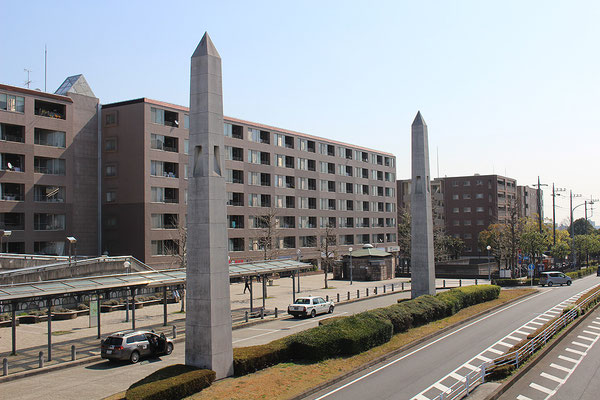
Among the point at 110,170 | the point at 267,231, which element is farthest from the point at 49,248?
the point at 267,231

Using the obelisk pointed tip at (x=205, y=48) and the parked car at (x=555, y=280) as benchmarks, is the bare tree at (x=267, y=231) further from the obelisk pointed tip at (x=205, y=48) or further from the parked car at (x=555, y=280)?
the obelisk pointed tip at (x=205, y=48)

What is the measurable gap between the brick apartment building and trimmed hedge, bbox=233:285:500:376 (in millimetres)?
92982

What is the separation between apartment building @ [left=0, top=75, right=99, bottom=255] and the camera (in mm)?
52781

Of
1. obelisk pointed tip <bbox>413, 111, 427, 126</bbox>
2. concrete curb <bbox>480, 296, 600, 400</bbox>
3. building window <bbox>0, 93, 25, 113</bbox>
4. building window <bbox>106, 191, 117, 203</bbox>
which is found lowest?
concrete curb <bbox>480, 296, 600, 400</bbox>

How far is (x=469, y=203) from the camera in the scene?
124 meters

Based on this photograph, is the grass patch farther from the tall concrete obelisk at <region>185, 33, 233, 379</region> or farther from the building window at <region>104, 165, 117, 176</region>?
the building window at <region>104, 165, 117, 176</region>

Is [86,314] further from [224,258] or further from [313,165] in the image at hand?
[313,165]

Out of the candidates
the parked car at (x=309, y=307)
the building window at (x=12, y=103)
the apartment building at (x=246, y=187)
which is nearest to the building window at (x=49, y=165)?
the apartment building at (x=246, y=187)

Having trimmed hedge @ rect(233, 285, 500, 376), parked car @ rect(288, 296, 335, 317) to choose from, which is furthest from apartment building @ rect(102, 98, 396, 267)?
trimmed hedge @ rect(233, 285, 500, 376)

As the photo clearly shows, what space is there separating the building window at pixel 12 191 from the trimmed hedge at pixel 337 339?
41855mm

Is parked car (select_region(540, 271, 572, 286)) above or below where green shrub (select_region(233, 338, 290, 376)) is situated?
below

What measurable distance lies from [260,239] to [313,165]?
21209 mm

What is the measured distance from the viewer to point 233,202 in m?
71.7

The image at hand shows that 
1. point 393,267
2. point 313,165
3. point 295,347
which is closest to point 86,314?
point 295,347
